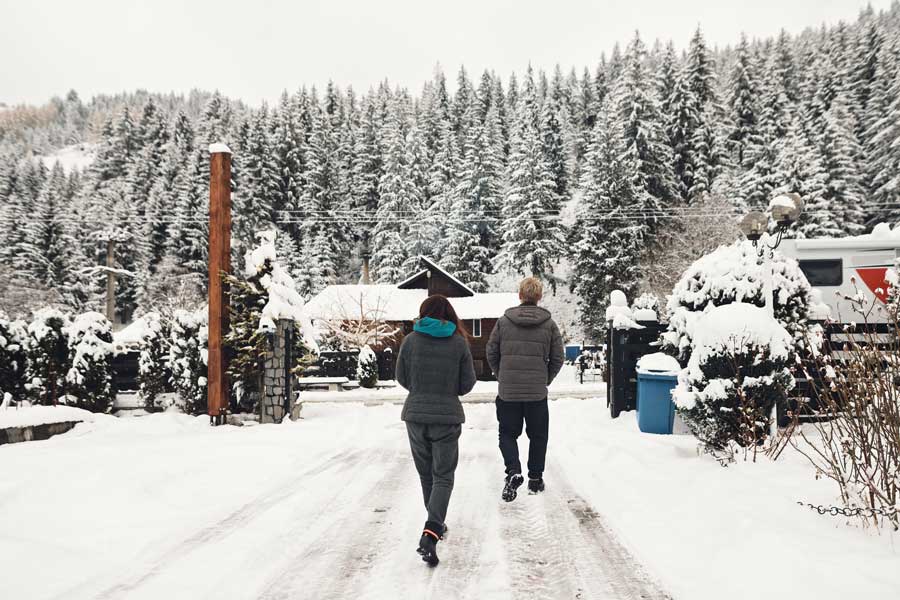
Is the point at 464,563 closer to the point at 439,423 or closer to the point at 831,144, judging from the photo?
the point at 439,423

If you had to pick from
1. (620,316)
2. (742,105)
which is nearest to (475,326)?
(620,316)

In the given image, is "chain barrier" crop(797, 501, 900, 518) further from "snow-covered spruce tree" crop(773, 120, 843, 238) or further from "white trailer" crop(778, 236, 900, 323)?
"snow-covered spruce tree" crop(773, 120, 843, 238)

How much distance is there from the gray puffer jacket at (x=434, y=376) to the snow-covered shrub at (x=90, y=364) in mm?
8842

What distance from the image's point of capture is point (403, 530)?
4.25 meters

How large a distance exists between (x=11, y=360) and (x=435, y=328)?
9.34 metres

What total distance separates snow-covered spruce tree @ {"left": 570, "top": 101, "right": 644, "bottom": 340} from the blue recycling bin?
26.8 metres

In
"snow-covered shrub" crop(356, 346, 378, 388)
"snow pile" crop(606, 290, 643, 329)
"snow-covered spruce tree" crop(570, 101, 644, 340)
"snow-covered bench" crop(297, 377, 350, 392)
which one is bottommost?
"snow-covered bench" crop(297, 377, 350, 392)

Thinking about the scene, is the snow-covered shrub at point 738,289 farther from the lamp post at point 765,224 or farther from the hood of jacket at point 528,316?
the hood of jacket at point 528,316

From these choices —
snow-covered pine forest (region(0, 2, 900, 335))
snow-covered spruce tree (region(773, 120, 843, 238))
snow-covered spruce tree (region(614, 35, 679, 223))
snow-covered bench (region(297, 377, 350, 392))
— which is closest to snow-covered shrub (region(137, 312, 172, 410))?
snow-covered bench (region(297, 377, 350, 392))

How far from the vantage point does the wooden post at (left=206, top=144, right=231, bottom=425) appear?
9.80 meters

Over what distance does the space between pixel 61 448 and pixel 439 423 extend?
259 inches

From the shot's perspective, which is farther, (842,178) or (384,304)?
(842,178)

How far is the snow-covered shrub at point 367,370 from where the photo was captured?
2133cm

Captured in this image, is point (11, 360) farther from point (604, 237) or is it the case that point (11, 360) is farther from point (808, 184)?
point (808, 184)
